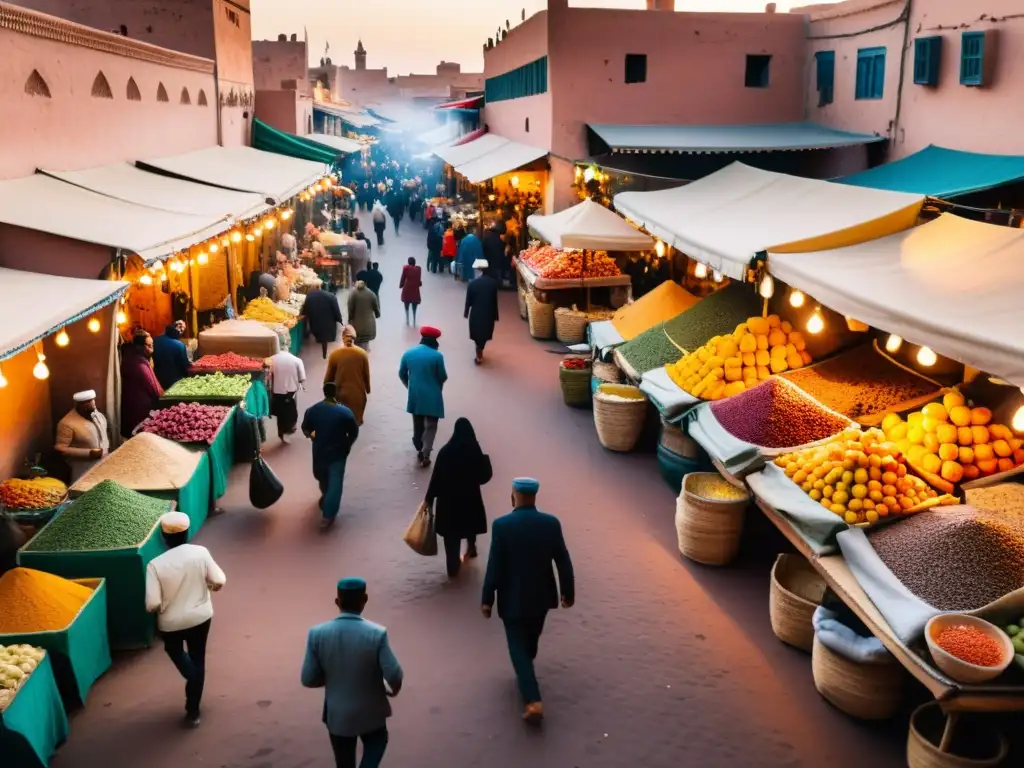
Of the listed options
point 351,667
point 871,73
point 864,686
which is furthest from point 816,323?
point 871,73

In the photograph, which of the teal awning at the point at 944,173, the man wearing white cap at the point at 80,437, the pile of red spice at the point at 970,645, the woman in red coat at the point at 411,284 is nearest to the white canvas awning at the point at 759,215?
the teal awning at the point at 944,173

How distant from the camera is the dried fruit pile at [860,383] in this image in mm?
8039

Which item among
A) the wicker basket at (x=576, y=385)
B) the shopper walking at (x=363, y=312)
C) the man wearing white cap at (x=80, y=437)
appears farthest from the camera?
the shopper walking at (x=363, y=312)

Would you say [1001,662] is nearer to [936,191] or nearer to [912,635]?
[912,635]

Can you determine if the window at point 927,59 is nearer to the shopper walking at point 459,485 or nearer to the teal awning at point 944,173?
the teal awning at point 944,173

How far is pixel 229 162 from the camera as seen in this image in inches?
702

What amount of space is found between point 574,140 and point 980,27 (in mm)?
8312

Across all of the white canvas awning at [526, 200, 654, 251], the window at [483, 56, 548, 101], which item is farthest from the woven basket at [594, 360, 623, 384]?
the window at [483, 56, 548, 101]

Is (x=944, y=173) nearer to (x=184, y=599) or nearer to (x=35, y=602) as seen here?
(x=184, y=599)

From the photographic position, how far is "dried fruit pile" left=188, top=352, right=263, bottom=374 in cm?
1120

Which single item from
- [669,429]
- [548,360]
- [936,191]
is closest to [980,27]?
[936,191]

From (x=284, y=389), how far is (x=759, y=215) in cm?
603

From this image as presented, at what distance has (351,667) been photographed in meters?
4.65

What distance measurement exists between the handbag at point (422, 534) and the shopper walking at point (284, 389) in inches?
166
